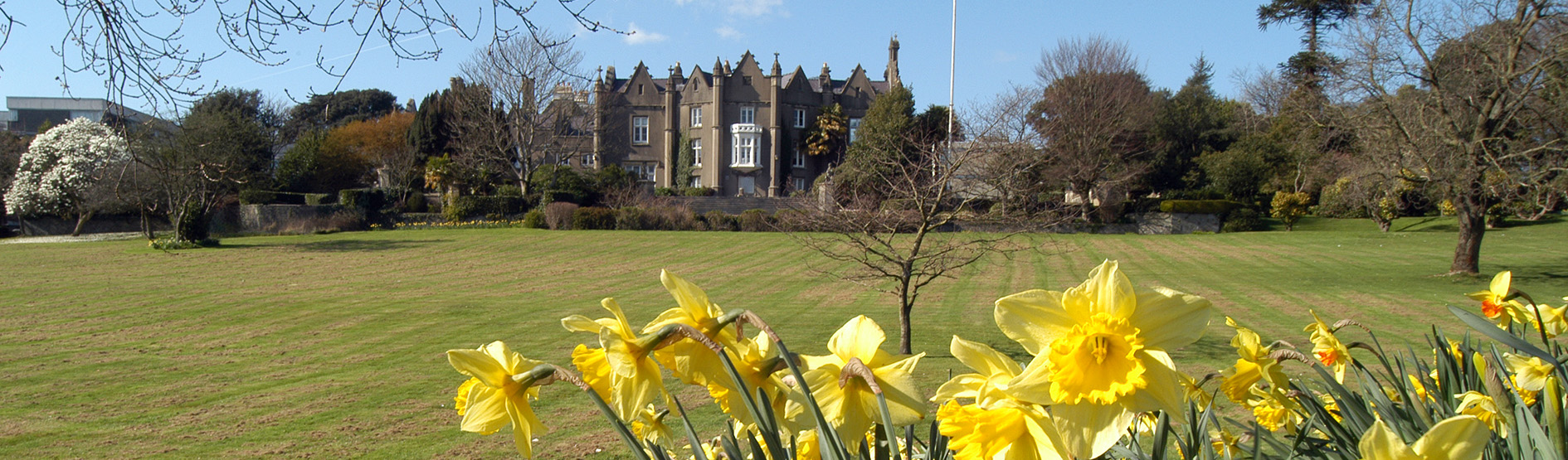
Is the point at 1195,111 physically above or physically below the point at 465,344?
above

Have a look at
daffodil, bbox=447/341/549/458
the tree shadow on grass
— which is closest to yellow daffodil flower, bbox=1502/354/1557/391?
daffodil, bbox=447/341/549/458

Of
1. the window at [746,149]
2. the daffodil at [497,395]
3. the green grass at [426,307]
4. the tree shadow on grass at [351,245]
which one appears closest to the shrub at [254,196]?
the green grass at [426,307]

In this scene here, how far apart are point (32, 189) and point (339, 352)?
30.1 meters

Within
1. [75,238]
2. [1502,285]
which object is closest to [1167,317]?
[1502,285]

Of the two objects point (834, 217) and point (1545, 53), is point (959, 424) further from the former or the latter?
point (1545, 53)

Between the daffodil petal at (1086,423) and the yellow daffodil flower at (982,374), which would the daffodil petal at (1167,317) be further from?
the yellow daffodil flower at (982,374)

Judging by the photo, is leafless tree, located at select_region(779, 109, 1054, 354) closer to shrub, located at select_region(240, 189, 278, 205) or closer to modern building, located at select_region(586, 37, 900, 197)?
shrub, located at select_region(240, 189, 278, 205)

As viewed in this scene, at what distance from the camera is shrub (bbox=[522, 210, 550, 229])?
31.5m

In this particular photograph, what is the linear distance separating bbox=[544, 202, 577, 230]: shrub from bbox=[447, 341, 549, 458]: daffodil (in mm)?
30424

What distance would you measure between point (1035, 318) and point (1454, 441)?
459 mm

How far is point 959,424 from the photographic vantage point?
3.50 ft

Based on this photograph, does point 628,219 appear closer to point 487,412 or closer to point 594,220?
point 594,220

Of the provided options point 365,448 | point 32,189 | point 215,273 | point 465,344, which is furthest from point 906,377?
point 32,189

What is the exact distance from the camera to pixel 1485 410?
2.06m
